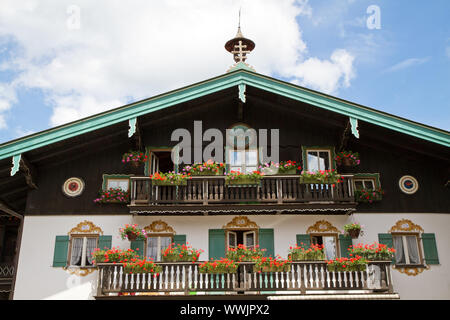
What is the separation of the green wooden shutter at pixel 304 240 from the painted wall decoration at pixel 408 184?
12.2ft

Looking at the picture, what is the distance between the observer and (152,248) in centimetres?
1667

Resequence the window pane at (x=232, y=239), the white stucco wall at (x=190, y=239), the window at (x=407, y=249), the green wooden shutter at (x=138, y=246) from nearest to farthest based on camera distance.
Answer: the white stucco wall at (x=190, y=239) < the green wooden shutter at (x=138, y=246) < the window at (x=407, y=249) < the window pane at (x=232, y=239)

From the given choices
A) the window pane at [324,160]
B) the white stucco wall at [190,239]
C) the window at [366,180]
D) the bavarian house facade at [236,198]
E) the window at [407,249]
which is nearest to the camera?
the bavarian house facade at [236,198]

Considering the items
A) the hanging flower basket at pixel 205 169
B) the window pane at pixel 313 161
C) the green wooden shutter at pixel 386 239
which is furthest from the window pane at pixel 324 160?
the hanging flower basket at pixel 205 169

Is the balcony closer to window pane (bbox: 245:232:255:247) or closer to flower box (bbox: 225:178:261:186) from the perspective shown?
flower box (bbox: 225:178:261:186)

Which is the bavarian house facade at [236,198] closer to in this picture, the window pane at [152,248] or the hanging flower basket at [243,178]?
the window pane at [152,248]

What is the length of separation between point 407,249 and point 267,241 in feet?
15.2

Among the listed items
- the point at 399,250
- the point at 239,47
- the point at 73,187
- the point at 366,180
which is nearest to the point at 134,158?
the point at 73,187

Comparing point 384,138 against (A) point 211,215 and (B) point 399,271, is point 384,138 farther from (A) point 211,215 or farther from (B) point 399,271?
(A) point 211,215

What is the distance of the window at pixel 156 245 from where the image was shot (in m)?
16.6

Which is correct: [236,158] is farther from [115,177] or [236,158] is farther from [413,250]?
[413,250]

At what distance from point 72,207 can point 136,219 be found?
221 cm

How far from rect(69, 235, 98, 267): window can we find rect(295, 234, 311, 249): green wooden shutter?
664cm

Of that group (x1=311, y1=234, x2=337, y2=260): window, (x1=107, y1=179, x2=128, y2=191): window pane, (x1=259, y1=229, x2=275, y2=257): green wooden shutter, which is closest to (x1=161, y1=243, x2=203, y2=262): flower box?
(x1=259, y1=229, x2=275, y2=257): green wooden shutter
